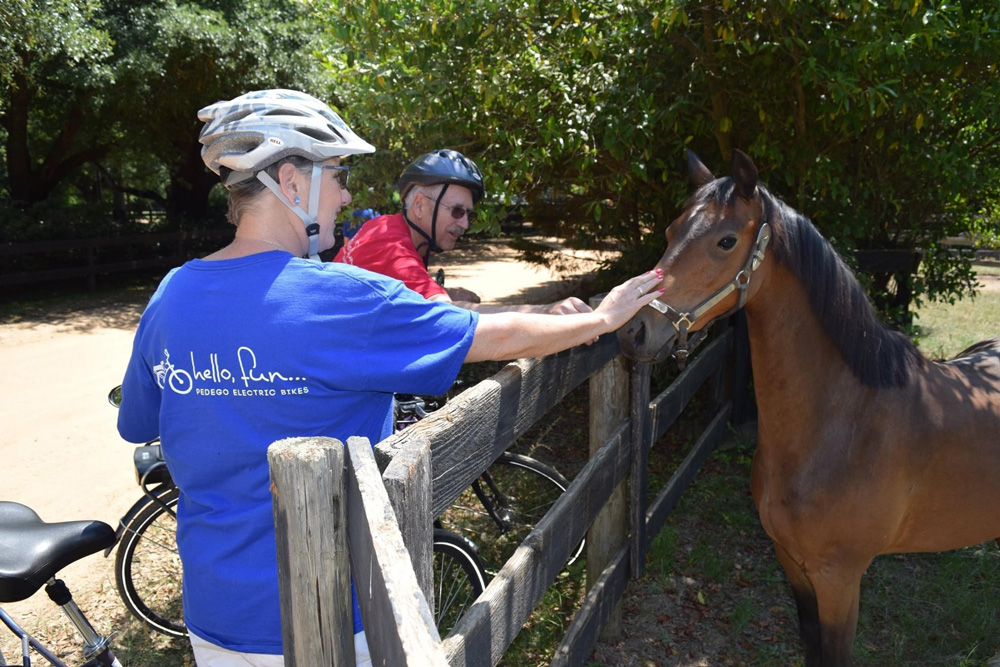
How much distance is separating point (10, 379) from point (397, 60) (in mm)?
6123

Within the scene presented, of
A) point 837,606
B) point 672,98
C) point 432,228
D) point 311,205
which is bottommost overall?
point 837,606

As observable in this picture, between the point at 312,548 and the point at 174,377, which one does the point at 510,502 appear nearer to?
the point at 174,377

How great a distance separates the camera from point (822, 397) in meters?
2.75

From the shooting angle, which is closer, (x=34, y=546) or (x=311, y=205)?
(x=311, y=205)

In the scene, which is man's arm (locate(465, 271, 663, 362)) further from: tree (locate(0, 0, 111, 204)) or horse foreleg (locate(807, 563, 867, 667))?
tree (locate(0, 0, 111, 204))

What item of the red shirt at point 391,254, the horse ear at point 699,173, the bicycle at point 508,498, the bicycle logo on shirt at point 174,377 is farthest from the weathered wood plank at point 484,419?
the bicycle at point 508,498

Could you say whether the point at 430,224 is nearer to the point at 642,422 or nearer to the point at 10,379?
the point at 642,422

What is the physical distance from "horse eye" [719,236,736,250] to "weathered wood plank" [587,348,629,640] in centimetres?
73

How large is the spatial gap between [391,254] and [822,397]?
1.75 metres

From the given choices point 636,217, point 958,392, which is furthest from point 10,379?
point 958,392

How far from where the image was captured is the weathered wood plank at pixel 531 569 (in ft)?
5.82

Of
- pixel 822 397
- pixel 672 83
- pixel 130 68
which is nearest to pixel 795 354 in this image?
pixel 822 397

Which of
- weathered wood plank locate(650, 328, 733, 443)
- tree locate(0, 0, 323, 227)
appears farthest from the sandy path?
tree locate(0, 0, 323, 227)

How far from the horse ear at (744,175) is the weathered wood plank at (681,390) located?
118 cm
